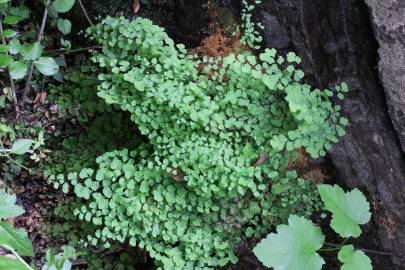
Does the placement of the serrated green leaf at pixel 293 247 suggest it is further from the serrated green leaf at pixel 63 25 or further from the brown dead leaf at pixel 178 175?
the serrated green leaf at pixel 63 25

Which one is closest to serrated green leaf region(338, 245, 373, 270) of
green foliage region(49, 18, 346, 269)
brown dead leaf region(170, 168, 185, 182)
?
green foliage region(49, 18, 346, 269)

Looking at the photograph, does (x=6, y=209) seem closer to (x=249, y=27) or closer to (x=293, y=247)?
(x=293, y=247)

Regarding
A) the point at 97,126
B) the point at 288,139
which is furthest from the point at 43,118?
the point at 288,139

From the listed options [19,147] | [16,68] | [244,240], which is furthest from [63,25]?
[244,240]

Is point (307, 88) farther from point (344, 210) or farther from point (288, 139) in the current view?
point (344, 210)

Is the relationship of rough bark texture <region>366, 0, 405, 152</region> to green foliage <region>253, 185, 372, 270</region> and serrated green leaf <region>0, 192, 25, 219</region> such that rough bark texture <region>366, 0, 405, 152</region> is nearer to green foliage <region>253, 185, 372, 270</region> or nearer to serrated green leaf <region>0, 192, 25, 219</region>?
green foliage <region>253, 185, 372, 270</region>

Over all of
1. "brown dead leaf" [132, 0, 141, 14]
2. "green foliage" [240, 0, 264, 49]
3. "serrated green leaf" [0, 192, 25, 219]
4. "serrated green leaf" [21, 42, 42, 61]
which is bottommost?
"serrated green leaf" [0, 192, 25, 219]
